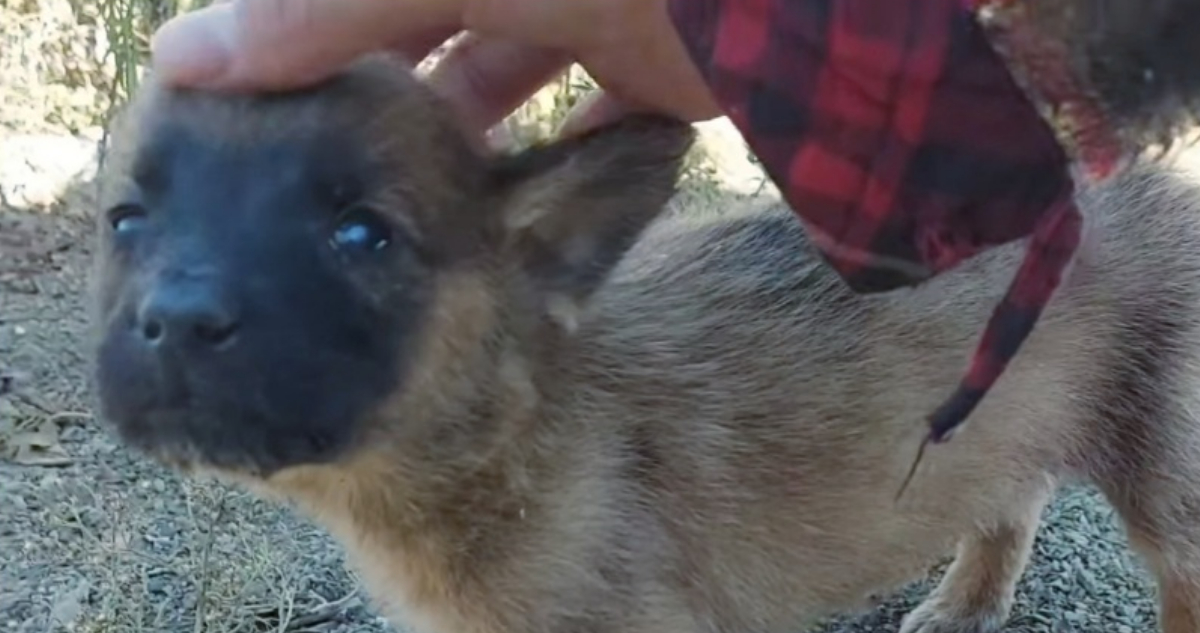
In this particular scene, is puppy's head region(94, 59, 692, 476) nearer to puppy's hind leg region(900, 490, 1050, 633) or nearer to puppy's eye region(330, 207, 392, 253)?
puppy's eye region(330, 207, 392, 253)

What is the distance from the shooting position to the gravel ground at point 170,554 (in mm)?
3633

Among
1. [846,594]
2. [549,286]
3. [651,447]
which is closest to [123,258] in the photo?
[549,286]

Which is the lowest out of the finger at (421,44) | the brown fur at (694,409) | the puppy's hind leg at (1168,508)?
the puppy's hind leg at (1168,508)

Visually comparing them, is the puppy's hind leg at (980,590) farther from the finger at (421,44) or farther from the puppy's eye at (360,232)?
the puppy's eye at (360,232)

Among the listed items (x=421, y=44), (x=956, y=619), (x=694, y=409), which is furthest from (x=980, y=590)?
(x=421, y=44)

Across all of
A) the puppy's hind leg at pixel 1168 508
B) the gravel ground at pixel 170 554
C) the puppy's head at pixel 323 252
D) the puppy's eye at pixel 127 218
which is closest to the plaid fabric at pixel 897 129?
the puppy's head at pixel 323 252

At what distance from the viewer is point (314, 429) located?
2.26 meters

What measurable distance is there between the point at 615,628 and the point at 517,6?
3.22ft

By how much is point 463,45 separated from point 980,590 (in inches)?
70.0

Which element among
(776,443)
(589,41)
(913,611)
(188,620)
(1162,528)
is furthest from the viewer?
(913,611)

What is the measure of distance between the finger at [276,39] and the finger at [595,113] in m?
0.33

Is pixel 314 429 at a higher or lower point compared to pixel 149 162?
lower

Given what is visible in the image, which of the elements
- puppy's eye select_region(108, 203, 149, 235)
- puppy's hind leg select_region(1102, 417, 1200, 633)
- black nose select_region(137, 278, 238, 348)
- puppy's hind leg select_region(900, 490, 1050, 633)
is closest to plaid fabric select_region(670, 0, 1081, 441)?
black nose select_region(137, 278, 238, 348)

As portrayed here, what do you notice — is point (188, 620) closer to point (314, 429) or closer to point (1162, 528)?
point (314, 429)
